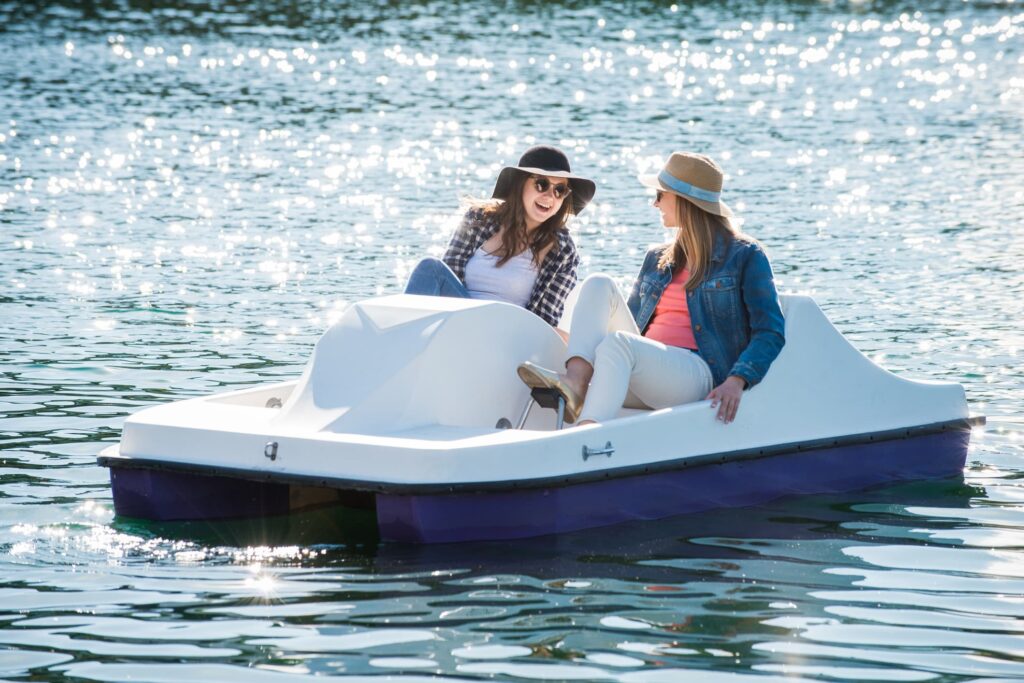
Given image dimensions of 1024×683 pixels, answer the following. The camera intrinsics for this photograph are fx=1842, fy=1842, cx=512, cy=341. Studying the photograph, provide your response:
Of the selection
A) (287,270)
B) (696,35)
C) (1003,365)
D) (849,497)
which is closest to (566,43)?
(696,35)

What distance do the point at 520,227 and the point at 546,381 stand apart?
1291 millimetres

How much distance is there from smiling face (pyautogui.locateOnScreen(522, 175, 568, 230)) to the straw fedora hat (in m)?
0.65

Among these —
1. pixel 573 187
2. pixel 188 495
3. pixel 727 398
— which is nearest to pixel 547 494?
pixel 727 398

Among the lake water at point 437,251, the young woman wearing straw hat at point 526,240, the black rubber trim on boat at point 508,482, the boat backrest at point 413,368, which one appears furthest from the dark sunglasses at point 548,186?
the lake water at point 437,251

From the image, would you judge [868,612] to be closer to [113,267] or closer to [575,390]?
[575,390]

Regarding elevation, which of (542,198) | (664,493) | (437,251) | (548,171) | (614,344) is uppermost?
(548,171)

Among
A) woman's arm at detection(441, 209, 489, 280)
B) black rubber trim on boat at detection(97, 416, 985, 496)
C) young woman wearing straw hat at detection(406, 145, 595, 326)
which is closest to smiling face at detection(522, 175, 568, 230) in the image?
young woman wearing straw hat at detection(406, 145, 595, 326)

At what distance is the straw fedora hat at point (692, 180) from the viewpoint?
720cm

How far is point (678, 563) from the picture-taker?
6.54 metres

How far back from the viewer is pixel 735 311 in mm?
7316

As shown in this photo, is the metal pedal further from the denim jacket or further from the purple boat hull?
the denim jacket

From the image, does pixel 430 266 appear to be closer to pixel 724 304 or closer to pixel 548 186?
pixel 548 186

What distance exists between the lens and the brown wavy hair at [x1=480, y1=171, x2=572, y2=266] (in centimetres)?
789

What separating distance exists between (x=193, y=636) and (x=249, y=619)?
0.71 ft
